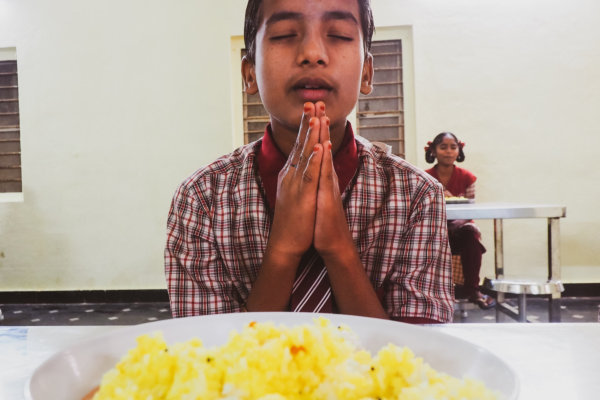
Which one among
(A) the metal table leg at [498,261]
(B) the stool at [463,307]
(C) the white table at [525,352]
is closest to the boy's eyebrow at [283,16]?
(C) the white table at [525,352]

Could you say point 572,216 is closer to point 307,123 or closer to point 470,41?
point 470,41

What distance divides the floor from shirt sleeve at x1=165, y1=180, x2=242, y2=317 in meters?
2.74

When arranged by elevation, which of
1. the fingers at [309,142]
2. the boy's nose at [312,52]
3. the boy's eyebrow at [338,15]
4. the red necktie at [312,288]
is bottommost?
the red necktie at [312,288]

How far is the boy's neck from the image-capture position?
0.90 m

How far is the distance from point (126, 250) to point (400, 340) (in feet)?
13.9

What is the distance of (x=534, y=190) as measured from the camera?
13.4 ft

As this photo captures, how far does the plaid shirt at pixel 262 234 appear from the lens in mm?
893

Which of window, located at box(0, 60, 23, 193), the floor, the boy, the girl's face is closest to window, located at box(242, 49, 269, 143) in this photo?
the girl's face

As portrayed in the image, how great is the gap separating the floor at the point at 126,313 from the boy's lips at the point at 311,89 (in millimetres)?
3015

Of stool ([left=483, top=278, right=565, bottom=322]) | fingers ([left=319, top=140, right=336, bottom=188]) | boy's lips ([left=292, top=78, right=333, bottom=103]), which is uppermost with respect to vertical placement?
boy's lips ([left=292, top=78, right=333, bottom=103])

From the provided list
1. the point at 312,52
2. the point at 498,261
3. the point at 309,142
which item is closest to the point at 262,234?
the point at 309,142

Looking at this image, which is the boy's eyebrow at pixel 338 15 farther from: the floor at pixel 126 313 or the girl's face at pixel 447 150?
the girl's face at pixel 447 150

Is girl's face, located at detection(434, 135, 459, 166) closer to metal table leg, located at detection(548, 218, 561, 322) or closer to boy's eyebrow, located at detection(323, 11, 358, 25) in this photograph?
metal table leg, located at detection(548, 218, 561, 322)

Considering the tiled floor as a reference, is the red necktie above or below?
above
